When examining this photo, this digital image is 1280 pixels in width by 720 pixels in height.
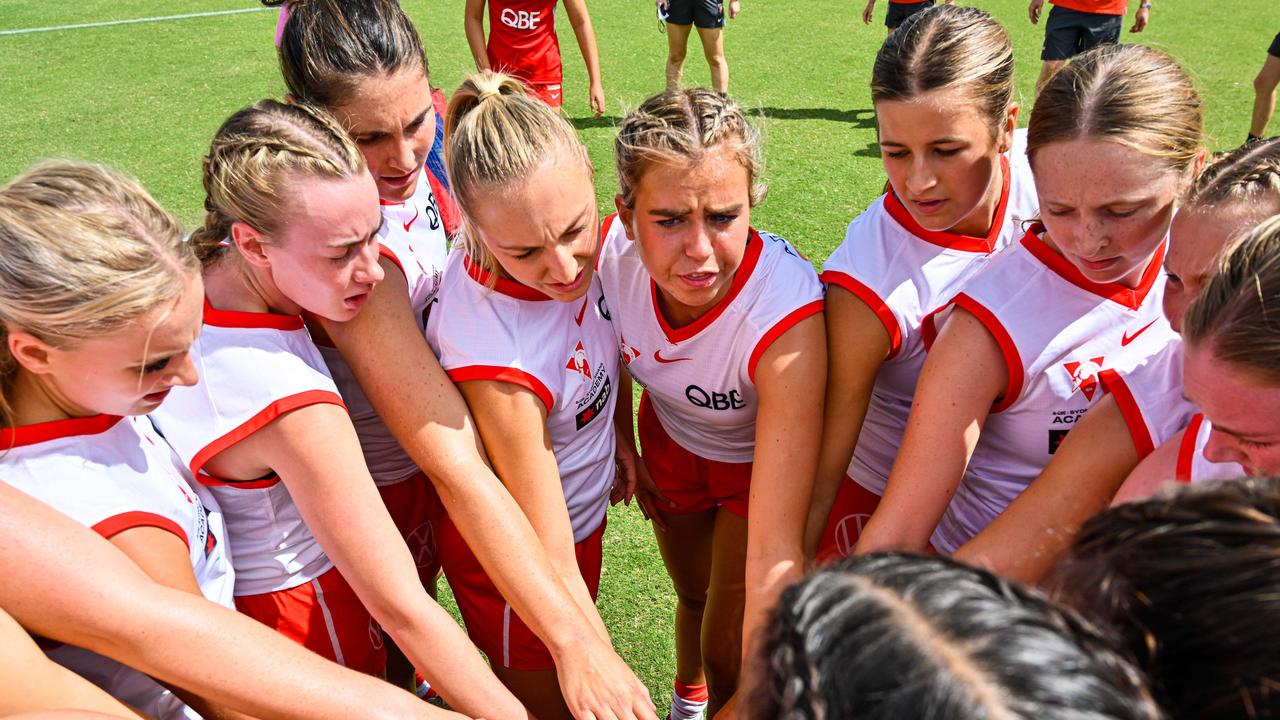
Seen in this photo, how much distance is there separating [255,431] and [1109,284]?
1810 mm

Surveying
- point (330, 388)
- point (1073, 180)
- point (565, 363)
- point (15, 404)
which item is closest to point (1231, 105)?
point (1073, 180)

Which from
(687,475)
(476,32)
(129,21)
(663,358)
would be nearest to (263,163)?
(663,358)

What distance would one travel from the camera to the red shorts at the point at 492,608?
2463 millimetres

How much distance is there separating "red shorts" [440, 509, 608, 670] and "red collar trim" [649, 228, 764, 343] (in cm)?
61

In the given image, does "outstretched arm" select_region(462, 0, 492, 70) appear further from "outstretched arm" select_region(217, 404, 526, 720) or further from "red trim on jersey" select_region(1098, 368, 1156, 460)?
"red trim on jersey" select_region(1098, 368, 1156, 460)

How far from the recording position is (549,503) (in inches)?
88.0

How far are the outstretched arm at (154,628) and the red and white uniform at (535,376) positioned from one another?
0.65m

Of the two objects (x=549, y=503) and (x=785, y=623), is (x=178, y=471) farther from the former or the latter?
(x=785, y=623)

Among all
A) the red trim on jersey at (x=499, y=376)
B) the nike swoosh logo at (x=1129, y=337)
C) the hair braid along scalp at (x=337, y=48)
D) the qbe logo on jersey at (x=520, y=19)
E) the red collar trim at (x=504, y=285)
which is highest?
the hair braid along scalp at (x=337, y=48)

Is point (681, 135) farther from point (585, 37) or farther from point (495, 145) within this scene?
point (585, 37)

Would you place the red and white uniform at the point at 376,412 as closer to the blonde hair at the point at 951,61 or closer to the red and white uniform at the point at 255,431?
the red and white uniform at the point at 255,431

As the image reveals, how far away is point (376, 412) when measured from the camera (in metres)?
2.34

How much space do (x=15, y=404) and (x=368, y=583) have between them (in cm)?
75

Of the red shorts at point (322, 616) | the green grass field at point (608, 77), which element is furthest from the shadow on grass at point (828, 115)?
the red shorts at point (322, 616)
